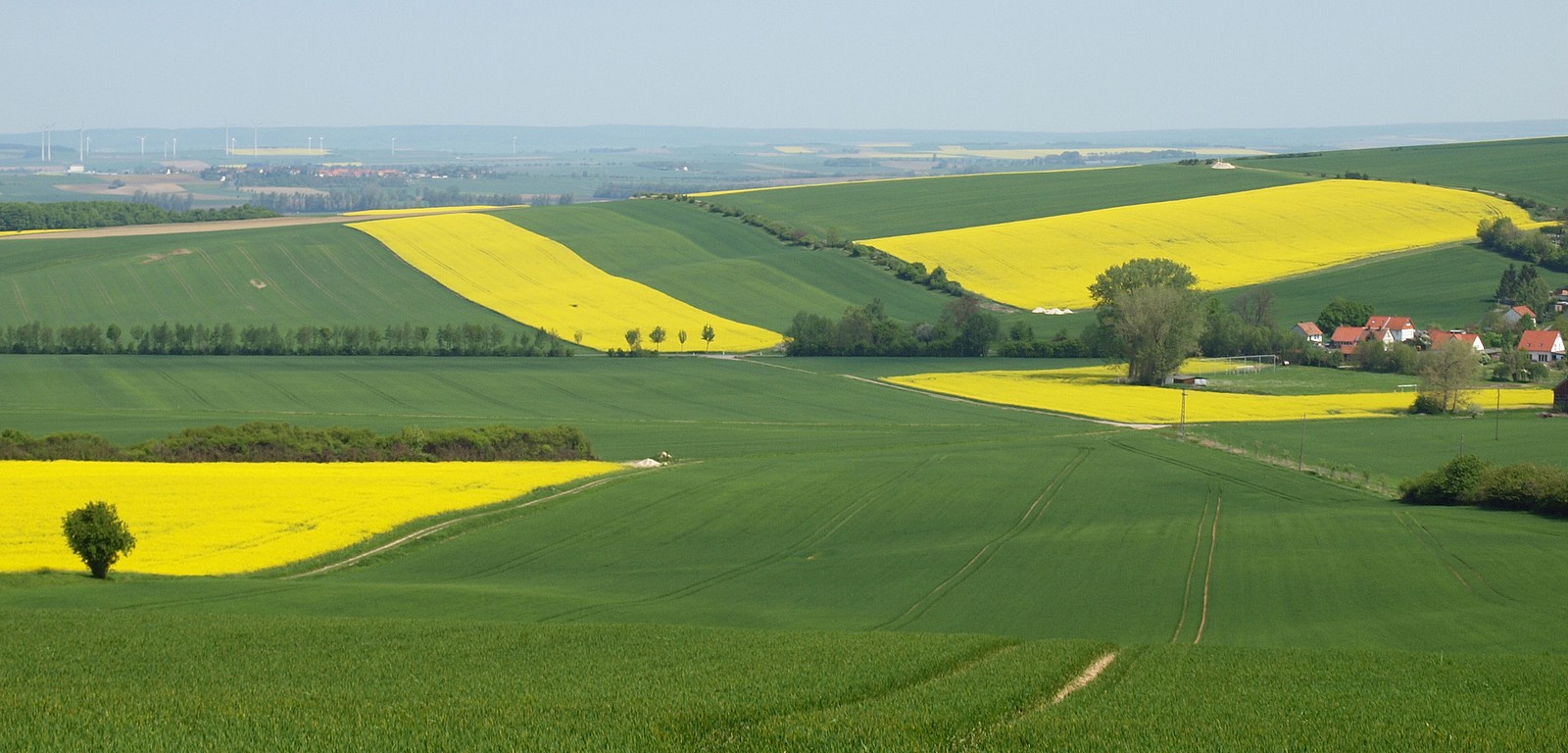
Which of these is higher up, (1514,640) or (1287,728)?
(1287,728)

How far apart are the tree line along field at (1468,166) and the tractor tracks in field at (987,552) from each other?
10055 centimetres

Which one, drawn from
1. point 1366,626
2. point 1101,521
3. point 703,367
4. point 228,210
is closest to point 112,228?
point 228,210

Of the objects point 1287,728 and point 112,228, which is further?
point 112,228

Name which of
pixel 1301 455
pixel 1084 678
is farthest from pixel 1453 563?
pixel 1301 455

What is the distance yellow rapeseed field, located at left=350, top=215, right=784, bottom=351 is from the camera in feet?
316

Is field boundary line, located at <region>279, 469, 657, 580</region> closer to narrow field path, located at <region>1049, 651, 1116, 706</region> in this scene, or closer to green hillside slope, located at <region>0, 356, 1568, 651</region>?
green hillside slope, located at <region>0, 356, 1568, 651</region>

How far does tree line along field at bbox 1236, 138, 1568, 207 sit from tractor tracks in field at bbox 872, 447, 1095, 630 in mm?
100550

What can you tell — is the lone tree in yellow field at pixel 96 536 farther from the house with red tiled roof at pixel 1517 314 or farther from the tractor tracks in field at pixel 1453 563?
the house with red tiled roof at pixel 1517 314

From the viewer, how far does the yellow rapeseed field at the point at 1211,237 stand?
371 ft

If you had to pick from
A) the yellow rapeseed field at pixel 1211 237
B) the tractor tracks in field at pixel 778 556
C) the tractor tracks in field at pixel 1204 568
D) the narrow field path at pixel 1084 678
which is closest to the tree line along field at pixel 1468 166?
the yellow rapeseed field at pixel 1211 237

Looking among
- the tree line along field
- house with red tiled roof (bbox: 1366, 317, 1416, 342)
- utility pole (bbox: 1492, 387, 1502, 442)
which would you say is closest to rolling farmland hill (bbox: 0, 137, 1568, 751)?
utility pole (bbox: 1492, 387, 1502, 442)

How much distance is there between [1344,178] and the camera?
151 meters

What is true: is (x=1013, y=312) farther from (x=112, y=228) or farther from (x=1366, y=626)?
(x=112, y=228)

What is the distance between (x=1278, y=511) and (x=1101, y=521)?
5612 millimetres
